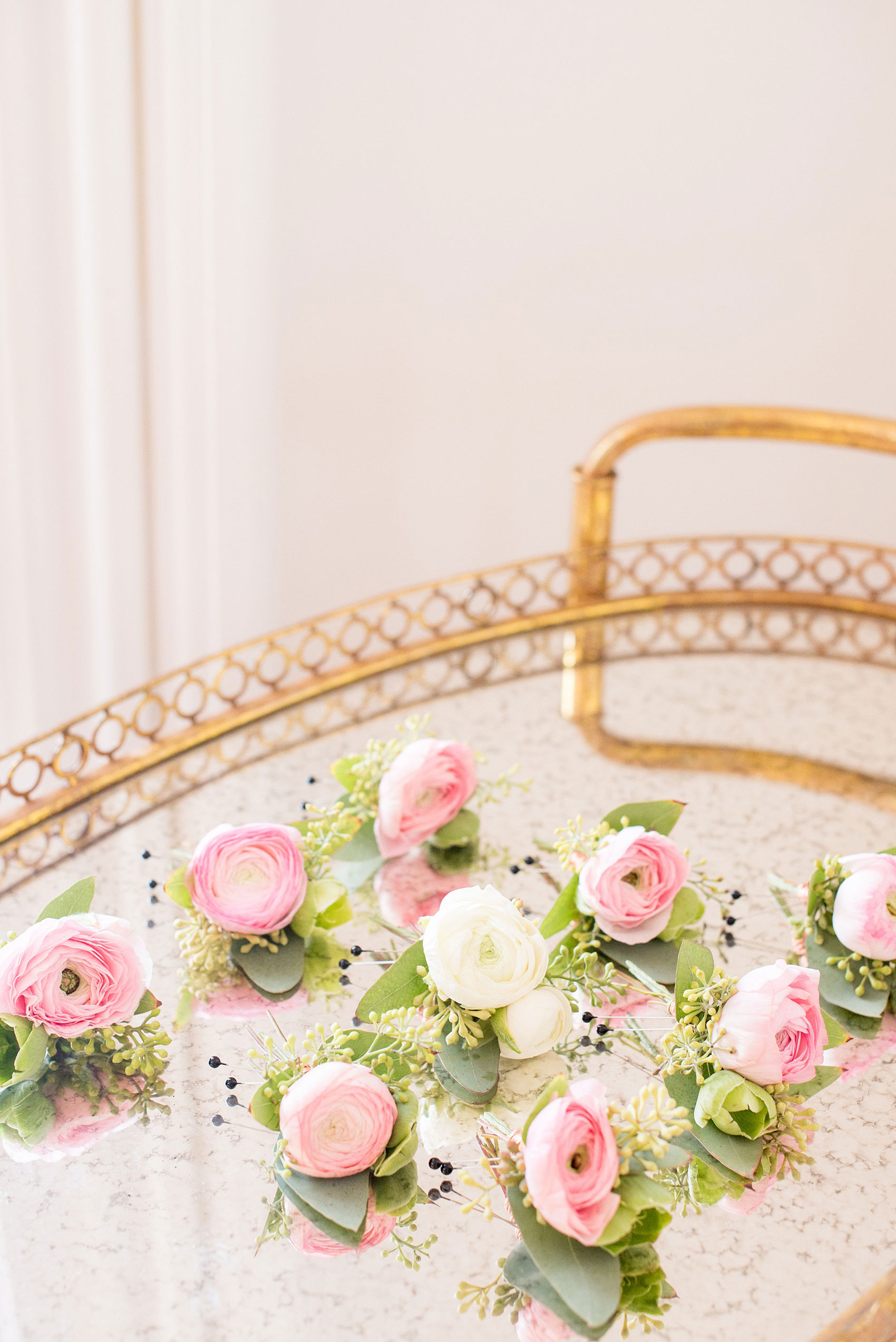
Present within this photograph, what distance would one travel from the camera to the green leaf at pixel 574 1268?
567 millimetres

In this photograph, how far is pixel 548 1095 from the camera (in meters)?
0.61

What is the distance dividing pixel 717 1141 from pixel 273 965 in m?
0.32

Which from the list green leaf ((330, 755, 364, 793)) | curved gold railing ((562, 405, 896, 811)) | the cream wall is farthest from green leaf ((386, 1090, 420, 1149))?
the cream wall

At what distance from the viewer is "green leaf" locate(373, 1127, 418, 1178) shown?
0.64 metres

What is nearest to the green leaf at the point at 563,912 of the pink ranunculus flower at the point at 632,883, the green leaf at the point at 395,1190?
the pink ranunculus flower at the point at 632,883

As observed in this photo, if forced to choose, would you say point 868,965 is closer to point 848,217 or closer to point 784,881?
point 784,881

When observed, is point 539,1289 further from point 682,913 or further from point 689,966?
point 682,913

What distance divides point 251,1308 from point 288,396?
1.87m

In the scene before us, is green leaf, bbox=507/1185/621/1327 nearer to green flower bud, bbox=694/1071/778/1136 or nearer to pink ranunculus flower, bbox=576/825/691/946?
green flower bud, bbox=694/1071/778/1136

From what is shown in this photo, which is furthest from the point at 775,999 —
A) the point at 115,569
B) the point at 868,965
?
the point at 115,569

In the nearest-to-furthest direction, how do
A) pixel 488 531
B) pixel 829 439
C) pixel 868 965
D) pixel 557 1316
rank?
pixel 557 1316 < pixel 868 965 < pixel 829 439 < pixel 488 531

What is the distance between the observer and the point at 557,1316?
0.58 meters

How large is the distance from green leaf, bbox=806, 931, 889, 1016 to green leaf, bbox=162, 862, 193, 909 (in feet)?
1.43

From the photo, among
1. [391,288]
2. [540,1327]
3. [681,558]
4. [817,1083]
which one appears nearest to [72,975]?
[540,1327]
